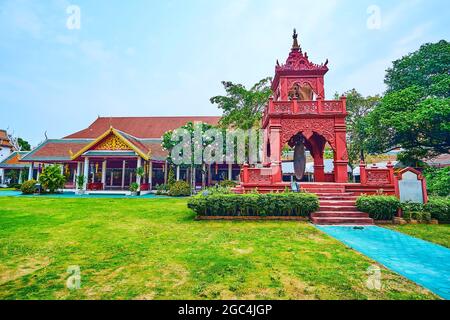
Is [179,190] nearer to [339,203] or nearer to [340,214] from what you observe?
[339,203]

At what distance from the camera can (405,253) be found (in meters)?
4.51

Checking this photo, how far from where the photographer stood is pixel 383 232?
6312 mm

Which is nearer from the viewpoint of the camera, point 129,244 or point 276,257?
point 276,257

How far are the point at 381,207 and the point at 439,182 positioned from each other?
6.33m

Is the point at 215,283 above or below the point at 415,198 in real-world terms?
below

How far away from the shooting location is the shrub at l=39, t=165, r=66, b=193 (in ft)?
64.4

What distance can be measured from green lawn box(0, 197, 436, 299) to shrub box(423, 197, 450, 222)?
4566 mm

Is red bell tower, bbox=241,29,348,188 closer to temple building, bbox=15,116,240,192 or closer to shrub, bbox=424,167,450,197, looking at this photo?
shrub, bbox=424,167,450,197

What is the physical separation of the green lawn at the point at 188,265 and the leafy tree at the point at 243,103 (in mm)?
10804
